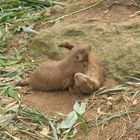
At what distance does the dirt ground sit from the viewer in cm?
405

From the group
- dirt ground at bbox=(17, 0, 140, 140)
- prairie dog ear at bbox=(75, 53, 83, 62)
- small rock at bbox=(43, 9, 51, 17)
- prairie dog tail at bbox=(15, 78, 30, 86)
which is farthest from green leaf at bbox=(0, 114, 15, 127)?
small rock at bbox=(43, 9, 51, 17)

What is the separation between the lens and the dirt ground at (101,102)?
4.05 metres

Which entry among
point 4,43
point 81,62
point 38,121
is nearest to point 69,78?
point 81,62

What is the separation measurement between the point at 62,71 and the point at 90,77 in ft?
0.82

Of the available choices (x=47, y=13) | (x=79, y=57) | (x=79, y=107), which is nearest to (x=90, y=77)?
(x=79, y=57)

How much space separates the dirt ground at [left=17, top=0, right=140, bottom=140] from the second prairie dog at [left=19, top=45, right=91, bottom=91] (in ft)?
0.26

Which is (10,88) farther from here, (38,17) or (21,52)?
(38,17)

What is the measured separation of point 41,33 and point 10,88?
0.96 m

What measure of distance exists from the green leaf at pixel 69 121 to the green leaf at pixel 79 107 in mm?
48

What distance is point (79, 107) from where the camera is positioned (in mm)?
4445

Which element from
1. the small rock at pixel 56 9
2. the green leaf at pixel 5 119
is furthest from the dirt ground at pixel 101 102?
the small rock at pixel 56 9

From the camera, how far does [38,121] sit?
441cm

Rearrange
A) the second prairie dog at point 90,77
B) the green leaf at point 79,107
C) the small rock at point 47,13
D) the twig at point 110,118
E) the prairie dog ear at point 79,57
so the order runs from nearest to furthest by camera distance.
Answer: the twig at point 110,118
the green leaf at point 79,107
the second prairie dog at point 90,77
the prairie dog ear at point 79,57
the small rock at point 47,13

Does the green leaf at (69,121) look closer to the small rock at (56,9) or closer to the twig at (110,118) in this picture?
the twig at (110,118)
